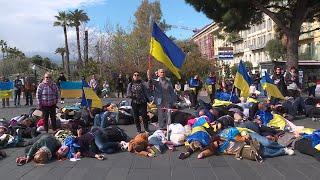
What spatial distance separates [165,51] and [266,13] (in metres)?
16.8

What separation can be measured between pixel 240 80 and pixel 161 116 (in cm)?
372

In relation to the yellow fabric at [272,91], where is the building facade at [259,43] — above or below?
above

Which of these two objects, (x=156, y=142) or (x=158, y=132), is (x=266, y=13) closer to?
(x=158, y=132)

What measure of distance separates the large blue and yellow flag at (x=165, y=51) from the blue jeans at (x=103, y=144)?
2255 millimetres

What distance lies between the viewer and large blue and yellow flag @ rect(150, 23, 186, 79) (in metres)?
11.8

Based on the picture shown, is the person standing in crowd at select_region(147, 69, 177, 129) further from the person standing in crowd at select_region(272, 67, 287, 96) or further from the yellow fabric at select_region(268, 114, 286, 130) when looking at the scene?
the person standing in crowd at select_region(272, 67, 287, 96)

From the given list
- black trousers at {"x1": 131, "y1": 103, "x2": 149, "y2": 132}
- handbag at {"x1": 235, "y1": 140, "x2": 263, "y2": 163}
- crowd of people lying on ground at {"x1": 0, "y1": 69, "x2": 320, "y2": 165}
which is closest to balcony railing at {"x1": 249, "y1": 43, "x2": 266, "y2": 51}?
crowd of people lying on ground at {"x1": 0, "y1": 69, "x2": 320, "y2": 165}

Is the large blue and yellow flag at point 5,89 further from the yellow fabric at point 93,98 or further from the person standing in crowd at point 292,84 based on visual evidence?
the person standing in crowd at point 292,84

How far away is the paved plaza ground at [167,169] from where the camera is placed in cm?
867

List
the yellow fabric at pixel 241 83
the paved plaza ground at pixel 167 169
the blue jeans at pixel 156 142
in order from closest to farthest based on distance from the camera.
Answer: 1. the paved plaza ground at pixel 167 169
2. the blue jeans at pixel 156 142
3. the yellow fabric at pixel 241 83

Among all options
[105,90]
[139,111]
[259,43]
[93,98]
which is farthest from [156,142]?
[259,43]

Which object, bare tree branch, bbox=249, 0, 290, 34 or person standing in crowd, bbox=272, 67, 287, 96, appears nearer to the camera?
person standing in crowd, bbox=272, 67, 287, 96

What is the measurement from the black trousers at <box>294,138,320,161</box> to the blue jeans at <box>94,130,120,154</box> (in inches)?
150

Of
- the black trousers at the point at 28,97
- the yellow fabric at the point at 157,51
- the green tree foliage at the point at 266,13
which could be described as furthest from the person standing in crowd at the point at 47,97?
the green tree foliage at the point at 266,13
